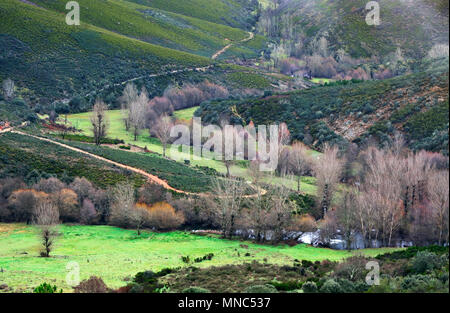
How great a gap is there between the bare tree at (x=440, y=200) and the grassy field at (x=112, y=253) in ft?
36.2

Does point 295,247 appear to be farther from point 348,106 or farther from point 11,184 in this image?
point 348,106

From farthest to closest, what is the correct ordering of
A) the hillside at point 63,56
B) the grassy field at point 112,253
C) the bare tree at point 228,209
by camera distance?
the hillside at point 63,56 → the bare tree at point 228,209 → the grassy field at point 112,253

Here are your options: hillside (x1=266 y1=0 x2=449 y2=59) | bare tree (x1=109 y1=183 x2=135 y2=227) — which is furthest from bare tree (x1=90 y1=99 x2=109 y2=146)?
hillside (x1=266 y1=0 x2=449 y2=59)

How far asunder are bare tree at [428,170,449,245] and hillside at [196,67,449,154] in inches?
1154

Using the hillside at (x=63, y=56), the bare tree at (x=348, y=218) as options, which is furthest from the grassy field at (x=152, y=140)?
the hillside at (x=63, y=56)

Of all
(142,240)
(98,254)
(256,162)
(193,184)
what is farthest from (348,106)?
(98,254)

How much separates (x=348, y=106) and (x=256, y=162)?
88.9ft

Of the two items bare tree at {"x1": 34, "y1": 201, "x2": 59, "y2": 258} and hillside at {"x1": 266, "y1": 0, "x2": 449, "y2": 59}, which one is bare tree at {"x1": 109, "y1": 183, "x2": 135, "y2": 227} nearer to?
bare tree at {"x1": 34, "y1": 201, "x2": 59, "y2": 258}

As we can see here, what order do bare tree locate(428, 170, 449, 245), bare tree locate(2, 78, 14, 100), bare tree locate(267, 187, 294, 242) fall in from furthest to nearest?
bare tree locate(2, 78, 14, 100)
bare tree locate(267, 187, 294, 242)
bare tree locate(428, 170, 449, 245)

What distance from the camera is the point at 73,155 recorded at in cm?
5769

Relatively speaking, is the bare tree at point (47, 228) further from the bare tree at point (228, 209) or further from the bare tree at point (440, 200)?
the bare tree at point (440, 200)

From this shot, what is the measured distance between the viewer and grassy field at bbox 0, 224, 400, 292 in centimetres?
3159

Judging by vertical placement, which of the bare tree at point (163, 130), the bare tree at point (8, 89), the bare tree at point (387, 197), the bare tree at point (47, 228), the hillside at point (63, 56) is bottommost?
the bare tree at point (47, 228)

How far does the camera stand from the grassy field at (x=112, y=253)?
1244 inches
